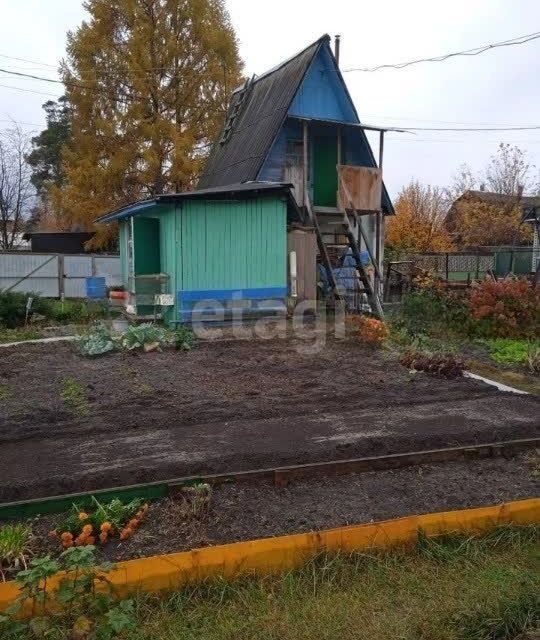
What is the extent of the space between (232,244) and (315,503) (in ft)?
25.4

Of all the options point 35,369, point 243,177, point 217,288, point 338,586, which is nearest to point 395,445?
point 338,586

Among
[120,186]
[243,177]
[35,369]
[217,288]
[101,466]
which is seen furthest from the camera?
[120,186]

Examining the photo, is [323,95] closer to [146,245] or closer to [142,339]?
[146,245]

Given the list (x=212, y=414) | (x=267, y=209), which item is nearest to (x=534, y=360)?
(x=212, y=414)

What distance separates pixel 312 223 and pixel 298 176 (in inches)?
64.2

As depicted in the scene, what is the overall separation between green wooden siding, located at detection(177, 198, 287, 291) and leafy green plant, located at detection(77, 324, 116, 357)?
2003 mm

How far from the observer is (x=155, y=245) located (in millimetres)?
13461

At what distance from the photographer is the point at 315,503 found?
4012mm

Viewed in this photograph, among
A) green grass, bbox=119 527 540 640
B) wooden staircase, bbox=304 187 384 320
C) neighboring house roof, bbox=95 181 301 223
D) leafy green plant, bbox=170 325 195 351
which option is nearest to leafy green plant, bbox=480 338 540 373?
wooden staircase, bbox=304 187 384 320

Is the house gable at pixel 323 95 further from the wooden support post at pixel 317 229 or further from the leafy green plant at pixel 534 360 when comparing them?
the leafy green plant at pixel 534 360

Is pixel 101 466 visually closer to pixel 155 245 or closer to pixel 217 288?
pixel 217 288

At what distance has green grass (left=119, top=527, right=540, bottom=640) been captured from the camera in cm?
279

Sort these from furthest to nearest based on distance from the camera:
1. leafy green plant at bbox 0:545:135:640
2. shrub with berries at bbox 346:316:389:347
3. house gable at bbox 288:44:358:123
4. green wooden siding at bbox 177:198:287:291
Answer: house gable at bbox 288:44:358:123 < green wooden siding at bbox 177:198:287:291 < shrub with berries at bbox 346:316:389:347 < leafy green plant at bbox 0:545:135:640

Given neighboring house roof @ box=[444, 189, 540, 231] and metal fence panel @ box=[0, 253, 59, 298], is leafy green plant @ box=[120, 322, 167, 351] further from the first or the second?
neighboring house roof @ box=[444, 189, 540, 231]
